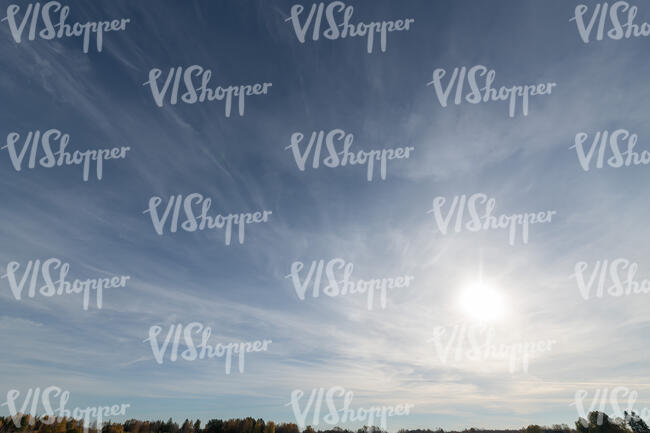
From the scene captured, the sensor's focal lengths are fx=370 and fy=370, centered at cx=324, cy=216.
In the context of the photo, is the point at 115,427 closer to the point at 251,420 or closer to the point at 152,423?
the point at 251,420

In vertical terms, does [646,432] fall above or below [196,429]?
above

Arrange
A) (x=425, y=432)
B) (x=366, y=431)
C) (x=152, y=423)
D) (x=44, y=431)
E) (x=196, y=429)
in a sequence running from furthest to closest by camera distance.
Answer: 1. (x=425, y=432)
2. (x=152, y=423)
3. (x=366, y=431)
4. (x=196, y=429)
5. (x=44, y=431)

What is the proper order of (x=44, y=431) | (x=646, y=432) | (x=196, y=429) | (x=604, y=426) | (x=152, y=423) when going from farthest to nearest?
(x=152, y=423) → (x=196, y=429) → (x=646, y=432) → (x=604, y=426) → (x=44, y=431)

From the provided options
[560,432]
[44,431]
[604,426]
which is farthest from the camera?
[560,432]

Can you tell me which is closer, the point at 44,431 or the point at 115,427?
the point at 44,431

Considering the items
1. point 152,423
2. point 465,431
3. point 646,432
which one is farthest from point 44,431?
point 465,431

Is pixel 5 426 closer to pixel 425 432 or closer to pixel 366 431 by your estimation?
pixel 366 431

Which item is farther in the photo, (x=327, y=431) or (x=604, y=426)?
(x=327, y=431)

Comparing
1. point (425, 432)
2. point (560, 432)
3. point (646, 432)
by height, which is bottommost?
point (425, 432)

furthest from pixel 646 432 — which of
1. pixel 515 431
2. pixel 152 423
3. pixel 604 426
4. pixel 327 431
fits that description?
pixel 152 423
